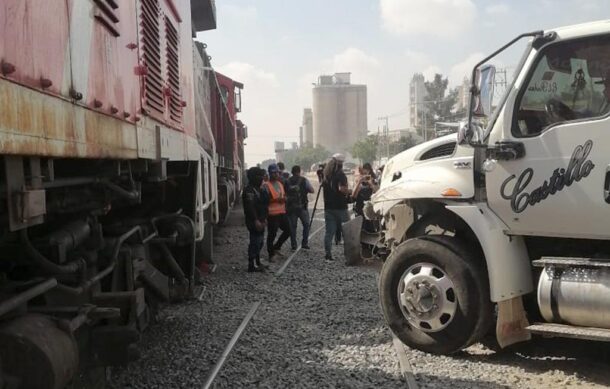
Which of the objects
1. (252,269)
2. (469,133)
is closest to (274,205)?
(252,269)

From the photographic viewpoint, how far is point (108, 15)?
2873 mm

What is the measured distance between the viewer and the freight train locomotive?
1.87 m

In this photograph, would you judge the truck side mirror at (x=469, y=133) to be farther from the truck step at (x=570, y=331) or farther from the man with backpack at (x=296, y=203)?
the man with backpack at (x=296, y=203)

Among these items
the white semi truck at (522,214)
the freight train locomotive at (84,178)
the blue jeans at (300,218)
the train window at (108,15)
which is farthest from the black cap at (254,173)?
the train window at (108,15)

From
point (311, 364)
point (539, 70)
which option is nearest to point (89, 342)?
point (311, 364)

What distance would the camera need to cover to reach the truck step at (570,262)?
4062mm

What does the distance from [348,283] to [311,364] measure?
337 cm

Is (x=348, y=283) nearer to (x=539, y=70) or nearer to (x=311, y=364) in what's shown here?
(x=311, y=364)

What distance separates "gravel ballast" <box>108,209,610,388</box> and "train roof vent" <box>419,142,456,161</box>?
175 centimetres

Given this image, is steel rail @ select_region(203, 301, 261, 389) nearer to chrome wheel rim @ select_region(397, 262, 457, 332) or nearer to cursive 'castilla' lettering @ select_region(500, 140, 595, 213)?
chrome wheel rim @ select_region(397, 262, 457, 332)

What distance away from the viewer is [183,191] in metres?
5.83

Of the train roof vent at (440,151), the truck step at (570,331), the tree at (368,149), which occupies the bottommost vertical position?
the truck step at (570,331)

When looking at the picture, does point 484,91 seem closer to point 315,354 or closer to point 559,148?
point 559,148

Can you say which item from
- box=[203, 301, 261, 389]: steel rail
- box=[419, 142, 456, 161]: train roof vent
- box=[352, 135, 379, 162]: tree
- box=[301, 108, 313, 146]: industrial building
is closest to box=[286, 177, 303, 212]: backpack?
box=[203, 301, 261, 389]: steel rail
